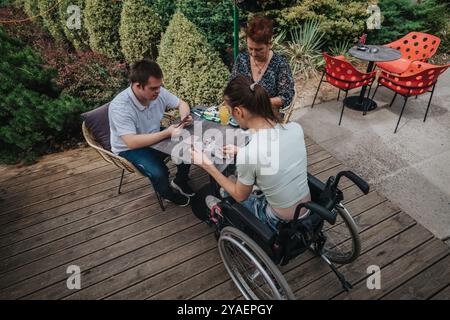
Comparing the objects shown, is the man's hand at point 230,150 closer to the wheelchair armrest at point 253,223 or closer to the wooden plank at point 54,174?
the wheelchair armrest at point 253,223

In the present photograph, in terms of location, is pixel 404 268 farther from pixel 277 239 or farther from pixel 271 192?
pixel 271 192

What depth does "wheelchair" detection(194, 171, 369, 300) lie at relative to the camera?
181cm

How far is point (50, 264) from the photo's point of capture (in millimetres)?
2596

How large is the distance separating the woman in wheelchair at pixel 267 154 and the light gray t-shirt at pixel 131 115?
1075mm

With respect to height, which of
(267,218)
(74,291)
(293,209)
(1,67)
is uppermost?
(1,67)

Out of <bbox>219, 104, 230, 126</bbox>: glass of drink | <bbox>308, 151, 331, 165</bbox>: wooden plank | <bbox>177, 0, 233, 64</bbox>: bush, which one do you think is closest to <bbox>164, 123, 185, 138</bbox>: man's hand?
<bbox>219, 104, 230, 126</bbox>: glass of drink

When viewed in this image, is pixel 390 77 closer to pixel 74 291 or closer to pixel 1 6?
pixel 74 291

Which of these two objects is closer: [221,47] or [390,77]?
[390,77]

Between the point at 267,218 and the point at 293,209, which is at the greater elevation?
the point at 293,209

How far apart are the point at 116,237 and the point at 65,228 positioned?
1.77 feet

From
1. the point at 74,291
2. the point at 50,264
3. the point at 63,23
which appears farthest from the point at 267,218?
the point at 63,23

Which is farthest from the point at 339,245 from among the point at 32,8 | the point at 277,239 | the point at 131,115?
the point at 32,8

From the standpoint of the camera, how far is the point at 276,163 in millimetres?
1735

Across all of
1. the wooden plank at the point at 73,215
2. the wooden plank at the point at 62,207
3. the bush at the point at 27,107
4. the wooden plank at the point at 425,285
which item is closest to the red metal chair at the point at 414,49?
the wooden plank at the point at 425,285
